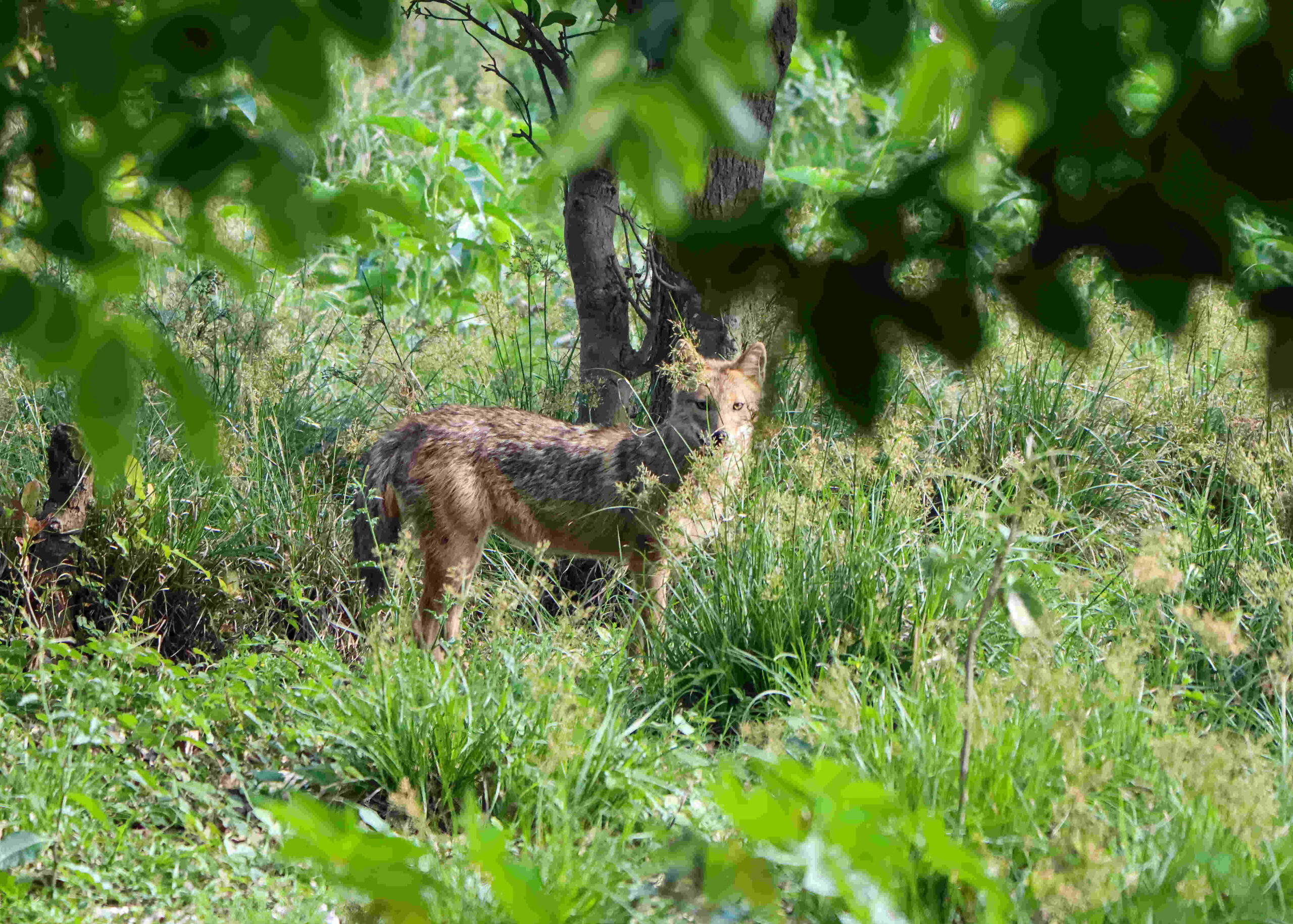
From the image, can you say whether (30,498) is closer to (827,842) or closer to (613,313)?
(613,313)

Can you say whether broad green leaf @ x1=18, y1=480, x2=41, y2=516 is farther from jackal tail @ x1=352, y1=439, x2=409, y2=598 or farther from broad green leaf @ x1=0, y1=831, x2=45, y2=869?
broad green leaf @ x1=0, y1=831, x2=45, y2=869

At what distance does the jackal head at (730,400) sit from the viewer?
558 centimetres

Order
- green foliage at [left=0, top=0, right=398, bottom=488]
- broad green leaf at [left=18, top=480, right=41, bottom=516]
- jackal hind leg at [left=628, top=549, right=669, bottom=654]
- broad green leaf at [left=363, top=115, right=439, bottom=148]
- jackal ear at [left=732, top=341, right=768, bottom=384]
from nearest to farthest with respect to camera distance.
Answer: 1. green foliage at [left=0, top=0, right=398, bottom=488]
2. jackal hind leg at [left=628, top=549, right=669, bottom=654]
3. broad green leaf at [left=18, top=480, right=41, bottom=516]
4. jackal ear at [left=732, top=341, right=768, bottom=384]
5. broad green leaf at [left=363, top=115, right=439, bottom=148]

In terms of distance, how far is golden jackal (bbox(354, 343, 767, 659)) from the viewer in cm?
579

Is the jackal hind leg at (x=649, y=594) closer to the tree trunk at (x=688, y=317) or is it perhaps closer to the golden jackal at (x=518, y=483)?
the golden jackal at (x=518, y=483)

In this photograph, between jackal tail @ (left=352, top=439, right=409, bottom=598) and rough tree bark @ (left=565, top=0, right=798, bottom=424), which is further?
rough tree bark @ (left=565, top=0, right=798, bottom=424)

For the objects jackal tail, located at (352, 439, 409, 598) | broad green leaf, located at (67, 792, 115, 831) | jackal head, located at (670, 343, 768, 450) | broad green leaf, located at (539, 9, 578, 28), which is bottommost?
broad green leaf, located at (67, 792, 115, 831)

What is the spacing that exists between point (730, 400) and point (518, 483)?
107 cm

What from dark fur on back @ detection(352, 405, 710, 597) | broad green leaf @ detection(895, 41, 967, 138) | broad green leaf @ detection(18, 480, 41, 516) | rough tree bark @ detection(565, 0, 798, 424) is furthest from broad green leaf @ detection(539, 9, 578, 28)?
broad green leaf @ detection(18, 480, 41, 516)

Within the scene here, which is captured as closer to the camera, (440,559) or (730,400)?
(730,400)

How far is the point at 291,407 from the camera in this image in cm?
681

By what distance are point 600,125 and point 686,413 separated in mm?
4602

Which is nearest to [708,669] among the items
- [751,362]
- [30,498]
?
[751,362]

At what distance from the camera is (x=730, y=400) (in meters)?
5.62
